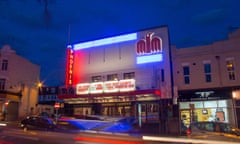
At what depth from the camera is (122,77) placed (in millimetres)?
29156

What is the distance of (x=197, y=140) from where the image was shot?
39.8 ft

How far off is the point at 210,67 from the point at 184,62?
9.82 ft

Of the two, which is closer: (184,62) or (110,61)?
(184,62)

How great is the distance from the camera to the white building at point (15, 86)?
35750 millimetres

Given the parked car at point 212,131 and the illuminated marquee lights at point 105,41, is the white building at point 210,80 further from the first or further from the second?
the parked car at point 212,131

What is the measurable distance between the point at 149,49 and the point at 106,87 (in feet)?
22.6

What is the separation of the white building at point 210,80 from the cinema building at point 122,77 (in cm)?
235

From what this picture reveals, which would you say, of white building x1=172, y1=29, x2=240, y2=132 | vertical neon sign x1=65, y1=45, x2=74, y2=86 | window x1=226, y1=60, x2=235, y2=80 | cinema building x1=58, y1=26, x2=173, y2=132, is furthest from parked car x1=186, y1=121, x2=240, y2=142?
vertical neon sign x1=65, y1=45, x2=74, y2=86

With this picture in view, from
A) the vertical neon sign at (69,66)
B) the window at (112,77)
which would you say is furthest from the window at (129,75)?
the vertical neon sign at (69,66)

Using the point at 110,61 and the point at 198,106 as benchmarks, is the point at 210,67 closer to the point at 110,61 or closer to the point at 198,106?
the point at 198,106

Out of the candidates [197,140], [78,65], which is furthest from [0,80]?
[197,140]

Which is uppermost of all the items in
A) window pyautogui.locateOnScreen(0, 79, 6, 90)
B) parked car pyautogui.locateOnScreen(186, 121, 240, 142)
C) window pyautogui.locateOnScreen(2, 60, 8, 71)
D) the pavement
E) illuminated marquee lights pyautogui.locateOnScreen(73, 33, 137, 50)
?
illuminated marquee lights pyautogui.locateOnScreen(73, 33, 137, 50)

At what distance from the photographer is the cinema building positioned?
26.0 meters

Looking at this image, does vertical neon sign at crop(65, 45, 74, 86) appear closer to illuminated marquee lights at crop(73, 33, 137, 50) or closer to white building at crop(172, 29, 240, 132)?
illuminated marquee lights at crop(73, 33, 137, 50)
